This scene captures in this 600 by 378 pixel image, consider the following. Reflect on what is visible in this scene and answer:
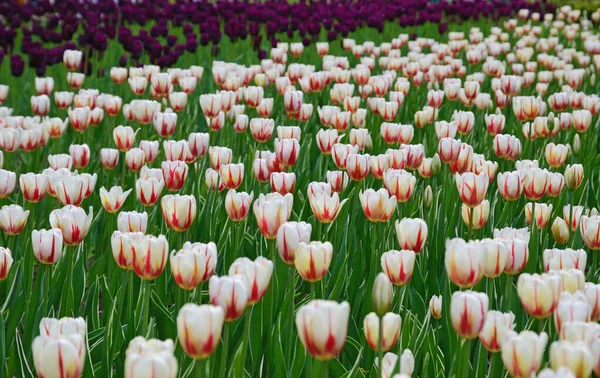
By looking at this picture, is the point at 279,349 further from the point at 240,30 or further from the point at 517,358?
the point at 240,30

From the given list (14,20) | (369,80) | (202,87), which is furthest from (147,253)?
(14,20)

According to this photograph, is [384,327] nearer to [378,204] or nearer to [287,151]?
[378,204]

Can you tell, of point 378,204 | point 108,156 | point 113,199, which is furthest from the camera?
point 108,156

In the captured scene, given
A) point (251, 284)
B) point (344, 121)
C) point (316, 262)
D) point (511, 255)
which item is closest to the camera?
point (251, 284)

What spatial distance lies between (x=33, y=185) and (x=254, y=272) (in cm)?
155

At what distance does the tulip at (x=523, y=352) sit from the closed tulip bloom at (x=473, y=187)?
1.21 m

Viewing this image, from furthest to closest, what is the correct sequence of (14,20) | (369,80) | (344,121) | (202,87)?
(14,20)
(202,87)
(369,80)
(344,121)

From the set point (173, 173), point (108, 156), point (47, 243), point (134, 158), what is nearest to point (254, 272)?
point (47, 243)

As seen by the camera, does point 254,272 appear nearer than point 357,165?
Yes

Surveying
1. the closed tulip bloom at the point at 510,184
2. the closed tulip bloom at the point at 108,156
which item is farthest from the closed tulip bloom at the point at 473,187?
the closed tulip bloom at the point at 108,156

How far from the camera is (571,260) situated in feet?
7.00

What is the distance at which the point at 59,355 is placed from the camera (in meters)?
1.50

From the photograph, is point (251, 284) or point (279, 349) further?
point (279, 349)

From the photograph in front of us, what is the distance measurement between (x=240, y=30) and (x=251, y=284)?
6.98 m
